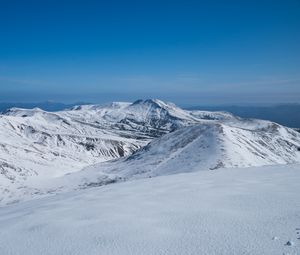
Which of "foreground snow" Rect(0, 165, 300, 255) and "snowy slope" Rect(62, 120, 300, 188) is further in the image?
"snowy slope" Rect(62, 120, 300, 188)

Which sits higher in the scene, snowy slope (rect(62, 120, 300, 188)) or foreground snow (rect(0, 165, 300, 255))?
foreground snow (rect(0, 165, 300, 255))

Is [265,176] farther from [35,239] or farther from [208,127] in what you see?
[208,127]

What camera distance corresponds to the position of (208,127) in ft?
322

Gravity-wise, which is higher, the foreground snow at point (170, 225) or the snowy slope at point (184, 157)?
the foreground snow at point (170, 225)

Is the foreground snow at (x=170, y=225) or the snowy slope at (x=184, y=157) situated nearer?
the foreground snow at (x=170, y=225)

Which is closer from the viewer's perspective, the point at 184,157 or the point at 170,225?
the point at 170,225

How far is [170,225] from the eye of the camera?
10109mm

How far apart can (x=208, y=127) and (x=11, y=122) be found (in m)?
131

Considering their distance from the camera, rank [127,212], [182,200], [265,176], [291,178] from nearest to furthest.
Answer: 1. [127,212]
2. [182,200]
3. [291,178]
4. [265,176]

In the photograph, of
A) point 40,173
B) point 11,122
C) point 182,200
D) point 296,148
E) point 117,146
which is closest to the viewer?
point 182,200

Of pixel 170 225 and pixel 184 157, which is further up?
pixel 170 225

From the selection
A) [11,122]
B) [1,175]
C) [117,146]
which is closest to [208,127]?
[1,175]

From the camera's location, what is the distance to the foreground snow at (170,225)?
8.41 m

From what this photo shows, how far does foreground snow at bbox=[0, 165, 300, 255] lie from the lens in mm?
8415
